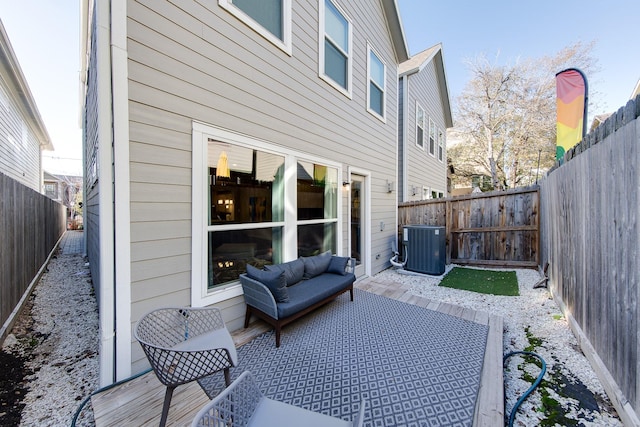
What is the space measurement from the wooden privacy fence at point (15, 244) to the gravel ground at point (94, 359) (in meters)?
0.32

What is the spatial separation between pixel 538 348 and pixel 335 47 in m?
5.54

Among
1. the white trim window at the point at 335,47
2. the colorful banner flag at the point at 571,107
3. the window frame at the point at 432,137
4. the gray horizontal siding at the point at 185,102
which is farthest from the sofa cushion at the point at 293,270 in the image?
the window frame at the point at 432,137

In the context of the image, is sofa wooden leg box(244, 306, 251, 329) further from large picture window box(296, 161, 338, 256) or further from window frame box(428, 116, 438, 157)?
window frame box(428, 116, 438, 157)

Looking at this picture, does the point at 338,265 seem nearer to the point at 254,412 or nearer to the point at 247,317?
the point at 247,317

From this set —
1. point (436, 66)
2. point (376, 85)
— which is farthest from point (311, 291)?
point (436, 66)

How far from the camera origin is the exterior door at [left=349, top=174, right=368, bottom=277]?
5.48m

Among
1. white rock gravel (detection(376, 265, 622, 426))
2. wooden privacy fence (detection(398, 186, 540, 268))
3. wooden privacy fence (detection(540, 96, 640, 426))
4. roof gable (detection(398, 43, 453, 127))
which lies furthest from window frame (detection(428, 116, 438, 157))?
wooden privacy fence (detection(540, 96, 640, 426))

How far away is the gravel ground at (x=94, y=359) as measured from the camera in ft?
6.43

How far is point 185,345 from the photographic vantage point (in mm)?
2006

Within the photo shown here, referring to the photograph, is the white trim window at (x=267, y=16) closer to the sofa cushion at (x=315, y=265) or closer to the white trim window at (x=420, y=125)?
the sofa cushion at (x=315, y=265)

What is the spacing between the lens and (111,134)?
2168mm

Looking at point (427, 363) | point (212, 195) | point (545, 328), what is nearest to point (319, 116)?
point (212, 195)

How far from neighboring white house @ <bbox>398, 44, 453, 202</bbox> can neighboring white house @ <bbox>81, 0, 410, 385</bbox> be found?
4.06 metres

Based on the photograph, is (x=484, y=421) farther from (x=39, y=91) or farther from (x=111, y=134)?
(x=39, y=91)
